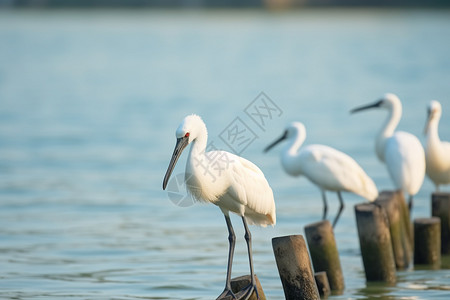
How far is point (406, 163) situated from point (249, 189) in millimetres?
3816

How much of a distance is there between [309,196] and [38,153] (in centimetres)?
665

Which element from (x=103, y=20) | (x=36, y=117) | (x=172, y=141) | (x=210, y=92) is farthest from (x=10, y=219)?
(x=103, y=20)

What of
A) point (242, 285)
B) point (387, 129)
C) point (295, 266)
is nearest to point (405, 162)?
point (387, 129)

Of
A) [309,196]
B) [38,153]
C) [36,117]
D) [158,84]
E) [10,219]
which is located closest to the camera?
[10,219]

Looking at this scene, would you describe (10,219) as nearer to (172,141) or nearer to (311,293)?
(311,293)

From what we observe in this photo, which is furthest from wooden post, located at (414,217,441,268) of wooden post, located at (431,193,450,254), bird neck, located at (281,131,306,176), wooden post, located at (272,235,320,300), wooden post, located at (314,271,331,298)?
wooden post, located at (272,235,320,300)

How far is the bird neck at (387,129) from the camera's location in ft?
38.7

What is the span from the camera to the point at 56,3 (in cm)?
8225

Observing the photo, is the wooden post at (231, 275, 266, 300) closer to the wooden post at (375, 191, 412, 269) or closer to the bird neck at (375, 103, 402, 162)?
the wooden post at (375, 191, 412, 269)

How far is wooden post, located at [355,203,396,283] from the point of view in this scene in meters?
8.18

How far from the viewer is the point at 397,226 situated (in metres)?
8.88

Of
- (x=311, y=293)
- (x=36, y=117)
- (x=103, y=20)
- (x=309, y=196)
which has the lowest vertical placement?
(x=311, y=293)

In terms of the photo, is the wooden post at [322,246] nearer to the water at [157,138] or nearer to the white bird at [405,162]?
the water at [157,138]

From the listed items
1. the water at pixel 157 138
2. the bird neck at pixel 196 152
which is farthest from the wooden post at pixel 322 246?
the bird neck at pixel 196 152
